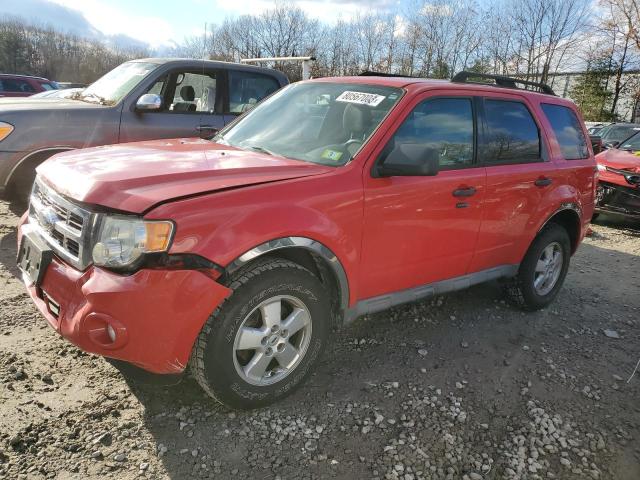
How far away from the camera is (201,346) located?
2.42 metres

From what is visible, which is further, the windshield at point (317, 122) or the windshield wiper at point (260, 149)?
the windshield wiper at point (260, 149)

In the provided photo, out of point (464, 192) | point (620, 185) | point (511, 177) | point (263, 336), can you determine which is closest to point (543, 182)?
point (511, 177)

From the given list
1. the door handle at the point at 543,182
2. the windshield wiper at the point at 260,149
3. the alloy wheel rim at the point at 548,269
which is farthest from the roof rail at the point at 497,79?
the windshield wiper at the point at 260,149

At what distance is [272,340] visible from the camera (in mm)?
2662

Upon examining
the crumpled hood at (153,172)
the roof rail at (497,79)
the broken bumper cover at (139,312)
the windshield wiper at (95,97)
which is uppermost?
the roof rail at (497,79)

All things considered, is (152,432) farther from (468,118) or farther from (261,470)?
(468,118)

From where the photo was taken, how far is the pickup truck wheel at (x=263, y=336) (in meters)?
2.44

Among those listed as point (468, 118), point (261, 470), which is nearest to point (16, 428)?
point (261, 470)

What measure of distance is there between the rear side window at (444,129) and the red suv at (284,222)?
11 millimetres

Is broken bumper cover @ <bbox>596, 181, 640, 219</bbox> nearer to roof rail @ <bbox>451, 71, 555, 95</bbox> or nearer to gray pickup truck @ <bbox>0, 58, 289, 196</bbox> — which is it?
roof rail @ <bbox>451, 71, 555, 95</bbox>

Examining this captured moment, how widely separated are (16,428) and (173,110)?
4212 mm

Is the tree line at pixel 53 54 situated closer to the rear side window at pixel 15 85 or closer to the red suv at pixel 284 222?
the rear side window at pixel 15 85

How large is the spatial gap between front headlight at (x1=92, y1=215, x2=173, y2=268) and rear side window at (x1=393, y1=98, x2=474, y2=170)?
1.54 metres

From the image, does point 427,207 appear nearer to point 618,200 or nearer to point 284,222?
point 284,222
